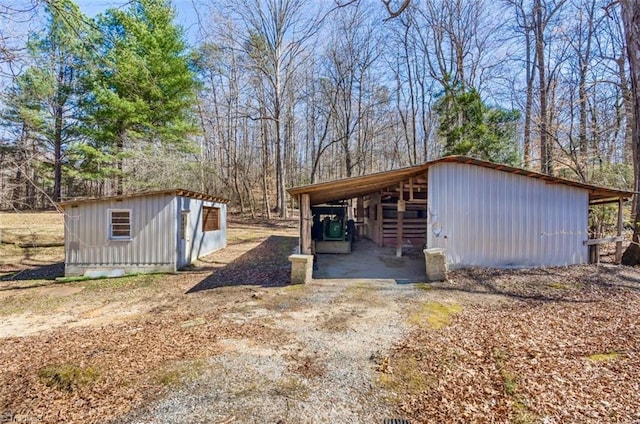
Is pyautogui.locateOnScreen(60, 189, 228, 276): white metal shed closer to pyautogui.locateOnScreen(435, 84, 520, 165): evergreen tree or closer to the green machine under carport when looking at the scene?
the green machine under carport

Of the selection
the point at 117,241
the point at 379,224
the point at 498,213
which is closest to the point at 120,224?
the point at 117,241

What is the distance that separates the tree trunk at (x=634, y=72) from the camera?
24.8 ft

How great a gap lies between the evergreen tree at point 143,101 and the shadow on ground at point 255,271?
8.73m

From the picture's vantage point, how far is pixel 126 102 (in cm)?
1583

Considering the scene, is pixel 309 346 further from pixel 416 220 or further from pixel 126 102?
pixel 126 102

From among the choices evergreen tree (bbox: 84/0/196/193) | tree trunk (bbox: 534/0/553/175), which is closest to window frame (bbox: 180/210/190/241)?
evergreen tree (bbox: 84/0/196/193)

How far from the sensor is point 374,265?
9.70m

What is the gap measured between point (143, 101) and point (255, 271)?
12.6m

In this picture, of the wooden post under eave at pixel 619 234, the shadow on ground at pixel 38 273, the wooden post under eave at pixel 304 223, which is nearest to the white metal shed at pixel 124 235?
the shadow on ground at pixel 38 273

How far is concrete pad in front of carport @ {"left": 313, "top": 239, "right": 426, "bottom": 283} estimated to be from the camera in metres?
8.22

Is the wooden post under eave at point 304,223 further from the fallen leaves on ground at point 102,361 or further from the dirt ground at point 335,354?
the fallen leaves on ground at point 102,361

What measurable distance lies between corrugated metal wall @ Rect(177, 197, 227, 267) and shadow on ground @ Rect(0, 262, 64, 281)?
3689 mm

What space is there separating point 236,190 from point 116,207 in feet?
53.3

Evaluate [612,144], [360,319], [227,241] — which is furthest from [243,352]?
[612,144]
